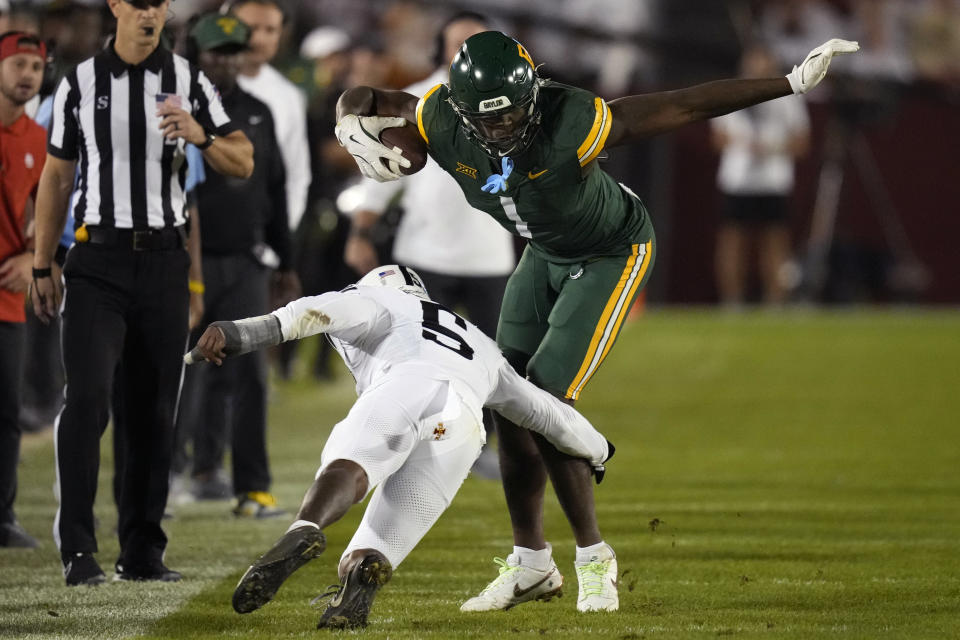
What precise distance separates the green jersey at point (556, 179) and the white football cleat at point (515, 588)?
87 cm

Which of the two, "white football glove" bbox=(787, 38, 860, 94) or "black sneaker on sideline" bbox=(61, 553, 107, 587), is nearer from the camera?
"white football glove" bbox=(787, 38, 860, 94)

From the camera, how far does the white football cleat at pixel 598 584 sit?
14.1ft

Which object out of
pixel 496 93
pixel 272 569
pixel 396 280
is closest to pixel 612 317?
pixel 396 280

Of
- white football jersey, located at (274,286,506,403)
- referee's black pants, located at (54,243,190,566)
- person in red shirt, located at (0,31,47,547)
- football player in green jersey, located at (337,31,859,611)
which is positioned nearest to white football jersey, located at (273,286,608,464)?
white football jersey, located at (274,286,506,403)

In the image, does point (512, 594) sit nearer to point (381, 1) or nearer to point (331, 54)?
point (331, 54)

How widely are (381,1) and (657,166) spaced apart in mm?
3356

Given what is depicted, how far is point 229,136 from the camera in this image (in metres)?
4.99

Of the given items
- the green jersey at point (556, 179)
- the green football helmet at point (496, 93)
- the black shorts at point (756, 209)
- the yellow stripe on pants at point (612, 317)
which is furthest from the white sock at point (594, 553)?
the black shorts at point (756, 209)

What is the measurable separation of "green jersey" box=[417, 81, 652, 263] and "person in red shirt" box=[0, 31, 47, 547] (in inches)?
67.4

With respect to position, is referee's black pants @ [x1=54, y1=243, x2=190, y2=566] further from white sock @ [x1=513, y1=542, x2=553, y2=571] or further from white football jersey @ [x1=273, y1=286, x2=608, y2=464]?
white sock @ [x1=513, y1=542, x2=553, y2=571]

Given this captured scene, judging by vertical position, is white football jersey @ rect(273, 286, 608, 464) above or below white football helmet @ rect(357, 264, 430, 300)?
below

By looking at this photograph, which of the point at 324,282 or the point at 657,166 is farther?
the point at 657,166

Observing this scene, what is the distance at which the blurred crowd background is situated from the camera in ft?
53.0

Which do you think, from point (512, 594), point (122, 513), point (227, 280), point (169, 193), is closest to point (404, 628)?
point (512, 594)
